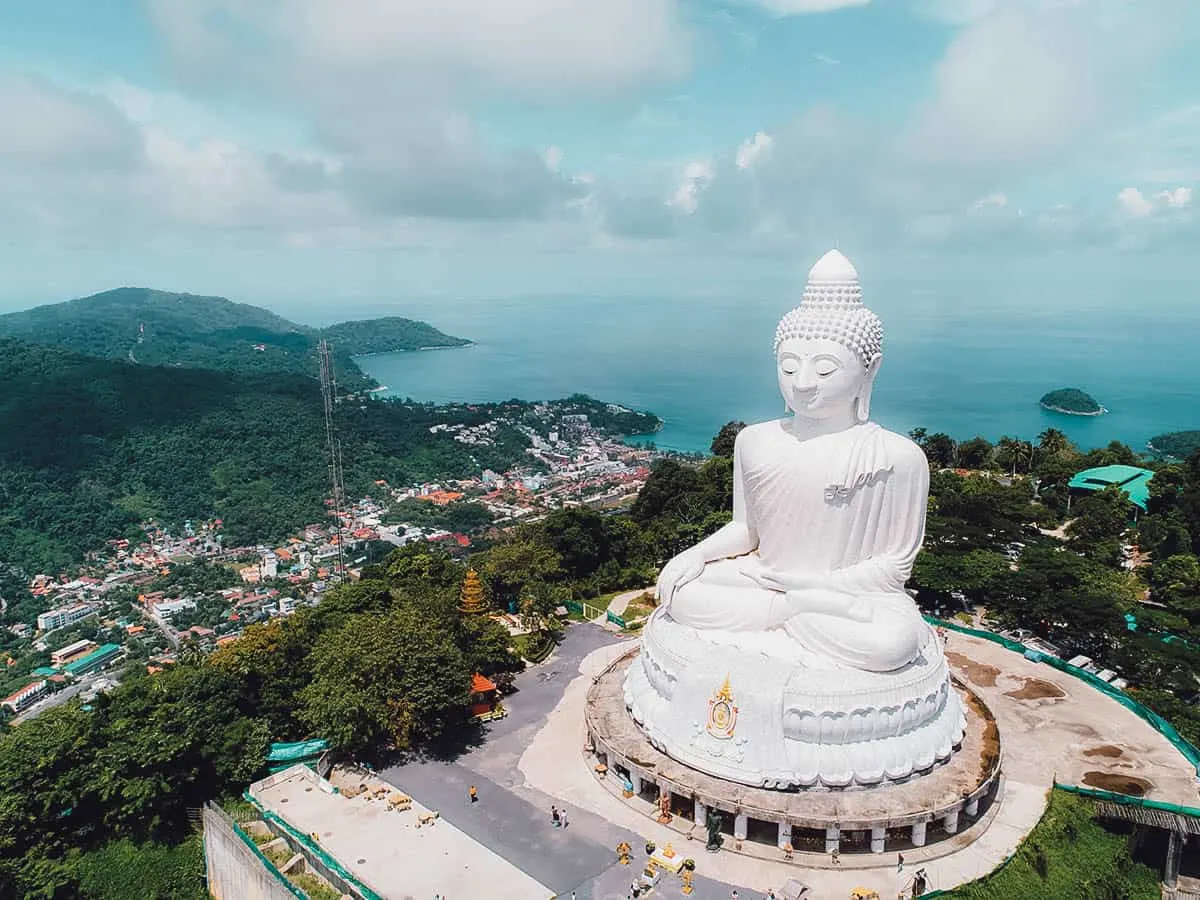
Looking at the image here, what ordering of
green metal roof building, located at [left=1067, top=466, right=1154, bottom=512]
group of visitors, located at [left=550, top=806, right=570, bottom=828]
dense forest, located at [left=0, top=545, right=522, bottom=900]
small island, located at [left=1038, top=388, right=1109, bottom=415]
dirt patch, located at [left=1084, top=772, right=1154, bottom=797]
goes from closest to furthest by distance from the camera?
group of visitors, located at [left=550, top=806, right=570, bottom=828] → dirt patch, located at [left=1084, top=772, right=1154, bottom=797] → dense forest, located at [left=0, top=545, right=522, bottom=900] → green metal roof building, located at [left=1067, top=466, right=1154, bottom=512] → small island, located at [left=1038, top=388, right=1109, bottom=415]

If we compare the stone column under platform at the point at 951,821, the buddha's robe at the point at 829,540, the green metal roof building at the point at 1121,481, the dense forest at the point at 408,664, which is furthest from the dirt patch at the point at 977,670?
the green metal roof building at the point at 1121,481

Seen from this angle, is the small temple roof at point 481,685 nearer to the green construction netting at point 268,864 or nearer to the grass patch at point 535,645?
the grass patch at point 535,645

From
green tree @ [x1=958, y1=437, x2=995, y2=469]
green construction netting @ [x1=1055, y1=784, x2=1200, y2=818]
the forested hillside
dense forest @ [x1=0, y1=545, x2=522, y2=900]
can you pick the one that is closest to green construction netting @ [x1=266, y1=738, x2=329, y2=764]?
dense forest @ [x1=0, y1=545, x2=522, y2=900]

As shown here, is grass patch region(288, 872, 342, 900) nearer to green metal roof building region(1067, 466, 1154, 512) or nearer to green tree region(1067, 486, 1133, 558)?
green tree region(1067, 486, 1133, 558)

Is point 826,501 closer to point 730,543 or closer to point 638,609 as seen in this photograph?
point 730,543

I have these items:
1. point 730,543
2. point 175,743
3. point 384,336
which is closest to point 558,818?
point 730,543

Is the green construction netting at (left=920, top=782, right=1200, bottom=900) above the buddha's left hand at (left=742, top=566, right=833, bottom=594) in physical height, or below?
below

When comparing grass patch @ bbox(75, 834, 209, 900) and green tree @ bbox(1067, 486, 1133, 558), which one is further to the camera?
green tree @ bbox(1067, 486, 1133, 558)
